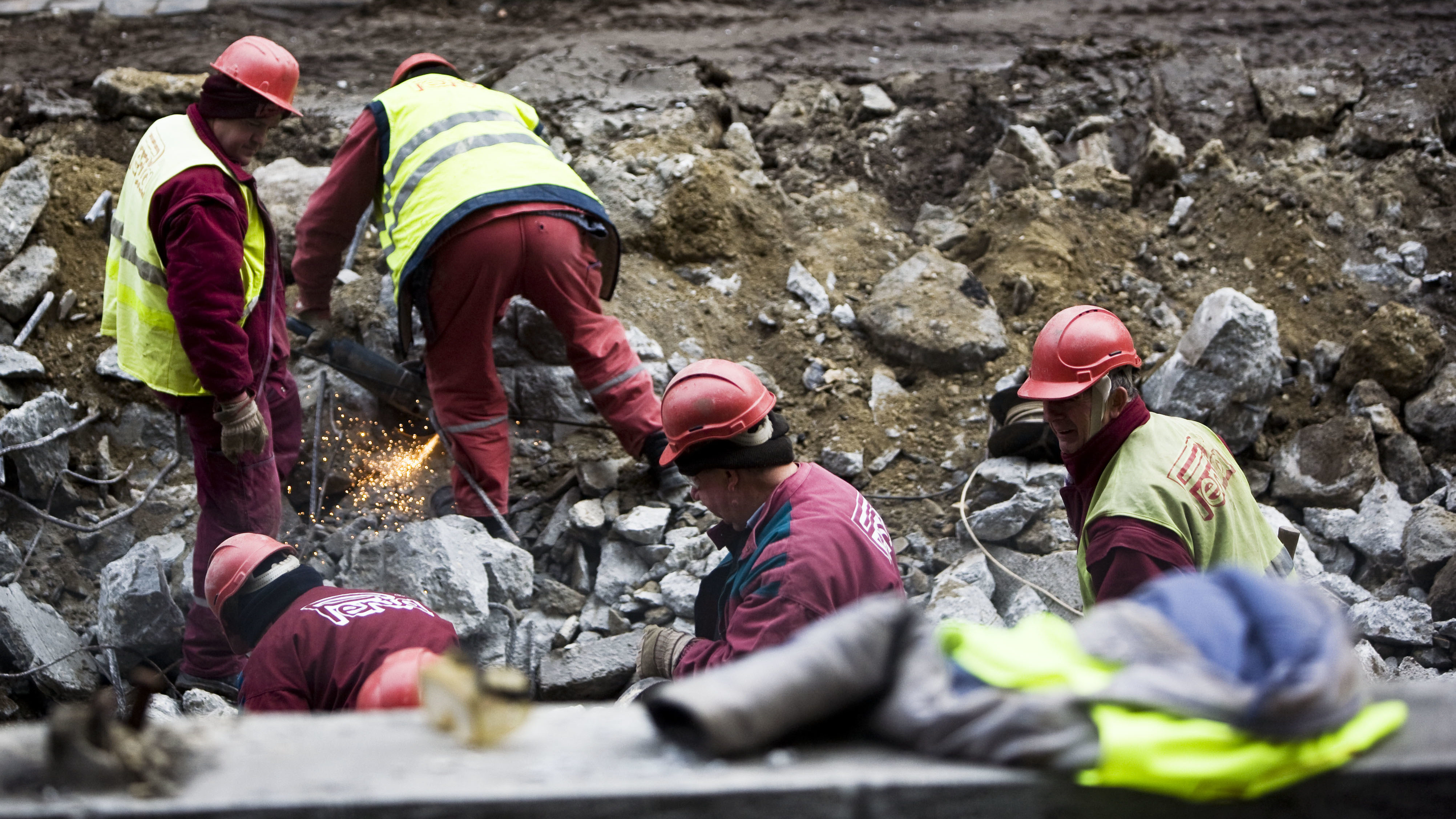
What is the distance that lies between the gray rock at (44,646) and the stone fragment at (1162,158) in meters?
5.72

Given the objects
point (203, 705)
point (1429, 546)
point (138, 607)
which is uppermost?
point (1429, 546)

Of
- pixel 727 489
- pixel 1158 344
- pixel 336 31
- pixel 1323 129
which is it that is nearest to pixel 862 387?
pixel 1158 344

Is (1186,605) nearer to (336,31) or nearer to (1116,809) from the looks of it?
(1116,809)

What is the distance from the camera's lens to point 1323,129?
6277mm

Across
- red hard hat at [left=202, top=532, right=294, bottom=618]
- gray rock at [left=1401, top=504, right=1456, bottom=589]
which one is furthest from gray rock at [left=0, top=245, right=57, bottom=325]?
gray rock at [left=1401, top=504, right=1456, bottom=589]

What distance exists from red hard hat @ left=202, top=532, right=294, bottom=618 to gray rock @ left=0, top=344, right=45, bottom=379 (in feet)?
7.55

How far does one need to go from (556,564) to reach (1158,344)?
10.3 feet

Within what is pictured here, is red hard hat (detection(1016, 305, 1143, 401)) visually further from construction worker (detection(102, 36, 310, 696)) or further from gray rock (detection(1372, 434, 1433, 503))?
construction worker (detection(102, 36, 310, 696))

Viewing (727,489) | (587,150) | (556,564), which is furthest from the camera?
(587,150)

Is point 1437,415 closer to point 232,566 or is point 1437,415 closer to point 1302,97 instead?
point 1302,97

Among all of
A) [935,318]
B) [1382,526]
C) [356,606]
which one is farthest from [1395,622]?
[356,606]

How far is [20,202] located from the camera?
17.2ft

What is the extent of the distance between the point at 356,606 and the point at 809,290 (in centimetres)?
311

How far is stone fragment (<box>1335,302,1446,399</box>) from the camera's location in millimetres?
4895
